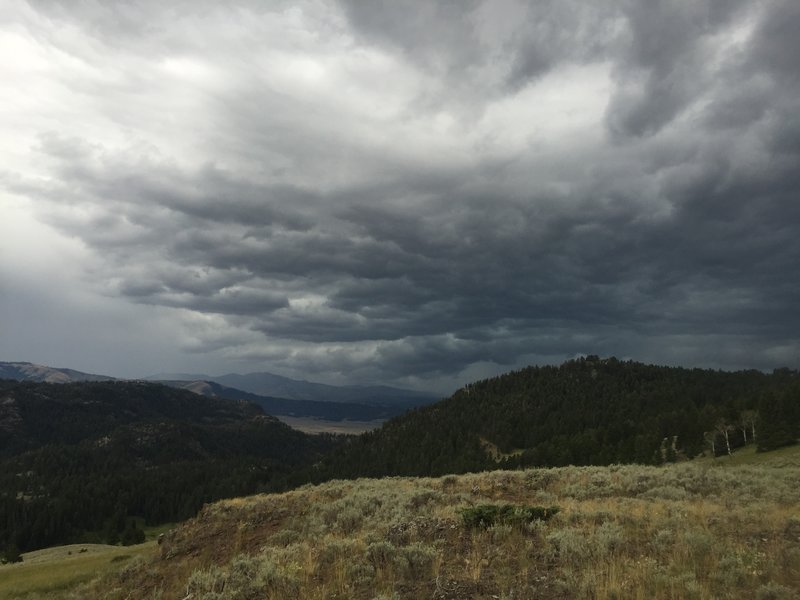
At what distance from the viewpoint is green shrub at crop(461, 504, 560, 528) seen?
16047 millimetres

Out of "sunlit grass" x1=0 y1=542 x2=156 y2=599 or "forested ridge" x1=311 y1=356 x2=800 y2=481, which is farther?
"forested ridge" x1=311 y1=356 x2=800 y2=481

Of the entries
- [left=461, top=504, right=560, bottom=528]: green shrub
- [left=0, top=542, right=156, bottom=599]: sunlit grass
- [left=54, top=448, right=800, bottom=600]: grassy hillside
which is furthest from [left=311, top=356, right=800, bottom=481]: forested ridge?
[left=0, top=542, right=156, bottom=599]: sunlit grass

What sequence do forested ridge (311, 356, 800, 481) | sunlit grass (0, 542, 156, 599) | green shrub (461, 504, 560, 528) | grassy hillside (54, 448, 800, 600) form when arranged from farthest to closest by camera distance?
forested ridge (311, 356, 800, 481), sunlit grass (0, 542, 156, 599), green shrub (461, 504, 560, 528), grassy hillside (54, 448, 800, 600)

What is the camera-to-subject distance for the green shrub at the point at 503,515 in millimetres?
16047

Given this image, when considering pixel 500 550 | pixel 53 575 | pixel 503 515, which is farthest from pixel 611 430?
pixel 500 550

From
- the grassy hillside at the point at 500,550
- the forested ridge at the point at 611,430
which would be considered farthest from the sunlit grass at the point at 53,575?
the forested ridge at the point at 611,430

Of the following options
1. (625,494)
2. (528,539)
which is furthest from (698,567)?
(625,494)

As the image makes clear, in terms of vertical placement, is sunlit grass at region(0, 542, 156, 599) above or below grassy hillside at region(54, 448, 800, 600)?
below

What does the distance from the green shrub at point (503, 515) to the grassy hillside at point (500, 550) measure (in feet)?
Result: 0.81

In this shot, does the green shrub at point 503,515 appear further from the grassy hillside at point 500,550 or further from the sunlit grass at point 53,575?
the sunlit grass at point 53,575

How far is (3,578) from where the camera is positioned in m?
27.9

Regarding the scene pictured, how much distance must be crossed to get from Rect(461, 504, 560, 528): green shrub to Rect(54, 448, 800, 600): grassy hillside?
25 cm

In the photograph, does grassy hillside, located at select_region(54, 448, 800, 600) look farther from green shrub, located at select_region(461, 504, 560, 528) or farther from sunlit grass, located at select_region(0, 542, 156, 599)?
sunlit grass, located at select_region(0, 542, 156, 599)

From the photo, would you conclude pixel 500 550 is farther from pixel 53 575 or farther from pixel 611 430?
pixel 611 430
